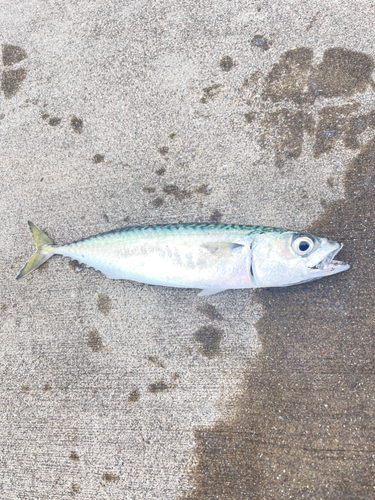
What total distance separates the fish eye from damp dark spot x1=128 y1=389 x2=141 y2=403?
183 centimetres

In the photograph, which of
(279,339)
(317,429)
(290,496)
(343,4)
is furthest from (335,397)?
(343,4)

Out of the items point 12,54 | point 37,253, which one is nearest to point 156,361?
point 37,253

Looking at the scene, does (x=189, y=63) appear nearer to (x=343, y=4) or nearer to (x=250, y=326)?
(x=343, y=4)

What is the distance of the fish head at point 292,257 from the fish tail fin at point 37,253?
77.4 inches

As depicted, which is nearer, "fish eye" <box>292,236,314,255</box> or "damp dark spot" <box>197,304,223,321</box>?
"fish eye" <box>292,236,314,255</box>

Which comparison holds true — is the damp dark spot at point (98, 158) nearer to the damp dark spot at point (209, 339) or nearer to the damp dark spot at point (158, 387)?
the damp dark spot at point (209, 339)

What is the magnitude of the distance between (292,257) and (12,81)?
3.44 meters

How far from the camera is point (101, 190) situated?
2953 millimetres

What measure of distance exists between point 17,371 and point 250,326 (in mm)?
2250

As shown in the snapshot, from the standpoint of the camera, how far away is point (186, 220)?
281 centimetres

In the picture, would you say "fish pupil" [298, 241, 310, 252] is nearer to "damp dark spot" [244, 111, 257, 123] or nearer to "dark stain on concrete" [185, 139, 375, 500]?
"dark stain on concrete" [185, 139, 375, 500]

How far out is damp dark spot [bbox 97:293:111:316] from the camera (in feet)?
9.16

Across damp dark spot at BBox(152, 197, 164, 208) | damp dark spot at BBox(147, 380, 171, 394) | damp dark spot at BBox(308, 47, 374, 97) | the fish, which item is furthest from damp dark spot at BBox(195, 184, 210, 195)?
damp dark spot at BBox(147, 380, 171, 394)

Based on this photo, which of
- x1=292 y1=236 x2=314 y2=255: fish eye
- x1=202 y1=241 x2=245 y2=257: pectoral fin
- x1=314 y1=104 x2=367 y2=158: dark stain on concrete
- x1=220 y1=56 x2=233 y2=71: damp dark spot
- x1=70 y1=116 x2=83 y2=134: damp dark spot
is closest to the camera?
x1=292 y1=236 x2=314 y2=255: fish eye
